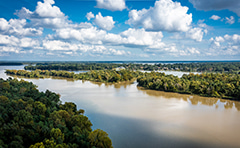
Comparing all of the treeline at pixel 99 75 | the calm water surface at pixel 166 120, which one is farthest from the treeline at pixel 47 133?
the treeline at pixel 99 75

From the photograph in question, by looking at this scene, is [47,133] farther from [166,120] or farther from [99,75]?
[99,75]

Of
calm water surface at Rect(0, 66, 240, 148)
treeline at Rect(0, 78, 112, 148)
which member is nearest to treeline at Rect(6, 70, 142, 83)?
calm water surface at Rect(0, 66, 240, 148)

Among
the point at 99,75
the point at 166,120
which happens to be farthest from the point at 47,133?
the point at 99,75

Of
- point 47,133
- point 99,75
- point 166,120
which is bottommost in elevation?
point 166,120

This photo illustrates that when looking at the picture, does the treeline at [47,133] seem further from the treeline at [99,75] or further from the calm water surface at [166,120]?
the treeline at [99,75]

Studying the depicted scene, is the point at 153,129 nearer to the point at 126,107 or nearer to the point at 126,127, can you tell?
the point at 126,127

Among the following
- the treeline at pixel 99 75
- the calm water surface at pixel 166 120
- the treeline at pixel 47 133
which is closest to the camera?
the treeline at pixel 47 133

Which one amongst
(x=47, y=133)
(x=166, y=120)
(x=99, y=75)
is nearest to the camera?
(x=47, y=133)

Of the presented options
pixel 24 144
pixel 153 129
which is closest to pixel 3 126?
pixel 24 144
